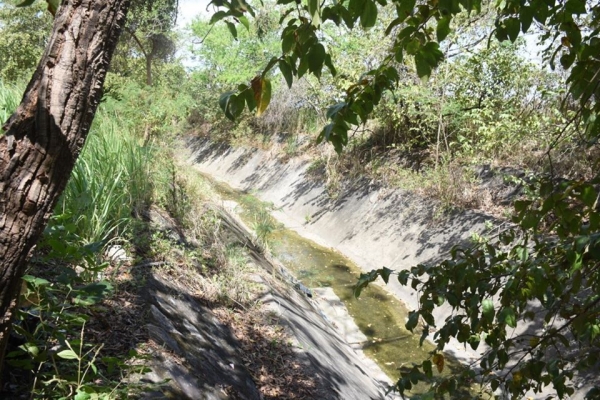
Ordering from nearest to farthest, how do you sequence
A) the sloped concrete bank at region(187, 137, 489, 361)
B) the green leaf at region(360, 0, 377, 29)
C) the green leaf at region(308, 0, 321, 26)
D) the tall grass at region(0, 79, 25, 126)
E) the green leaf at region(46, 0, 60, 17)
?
the green leaf at region(308, 0, 321, 26)
the green leaf at region(360, 0, 377, 29)
the green leaf at region(46, 0, 60, 17)
the tall grass at region(0, 79, 25, 126)
the sloped concrete bank at region(187, 137, 489, 361)

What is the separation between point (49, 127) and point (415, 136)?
11667 millimetres

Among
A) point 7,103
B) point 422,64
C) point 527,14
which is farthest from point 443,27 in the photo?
point 7,103

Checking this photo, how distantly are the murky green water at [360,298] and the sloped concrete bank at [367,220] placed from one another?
0.35m

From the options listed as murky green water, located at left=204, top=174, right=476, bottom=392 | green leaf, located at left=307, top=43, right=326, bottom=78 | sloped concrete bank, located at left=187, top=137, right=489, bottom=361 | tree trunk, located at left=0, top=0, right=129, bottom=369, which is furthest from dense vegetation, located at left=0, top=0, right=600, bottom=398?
murky green water, located at left=204, top=174, right=476, bottom=392

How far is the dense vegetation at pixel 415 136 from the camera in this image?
1.52 metres

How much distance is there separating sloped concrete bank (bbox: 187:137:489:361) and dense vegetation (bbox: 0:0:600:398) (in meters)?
0.50

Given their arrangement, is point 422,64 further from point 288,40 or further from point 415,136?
point 415,136

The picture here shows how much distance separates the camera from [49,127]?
1.58 m

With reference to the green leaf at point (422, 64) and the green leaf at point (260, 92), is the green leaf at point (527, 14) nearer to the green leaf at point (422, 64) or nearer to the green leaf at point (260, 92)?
the green leaf at point (422, 64)

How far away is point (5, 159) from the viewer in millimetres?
1519

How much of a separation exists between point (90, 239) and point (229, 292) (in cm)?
166

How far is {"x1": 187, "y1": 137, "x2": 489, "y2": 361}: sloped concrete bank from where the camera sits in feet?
29.8

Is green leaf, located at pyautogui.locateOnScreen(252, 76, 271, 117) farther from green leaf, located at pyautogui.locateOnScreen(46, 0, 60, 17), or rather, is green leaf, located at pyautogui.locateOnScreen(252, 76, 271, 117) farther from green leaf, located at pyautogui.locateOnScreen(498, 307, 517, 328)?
green leaf, located at pyautogui.locateOnScreen(498, 307, 517, 328)

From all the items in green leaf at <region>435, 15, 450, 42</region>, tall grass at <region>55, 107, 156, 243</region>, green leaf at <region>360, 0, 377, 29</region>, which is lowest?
tall grass at <region>55, 107, 156, 243</region>
